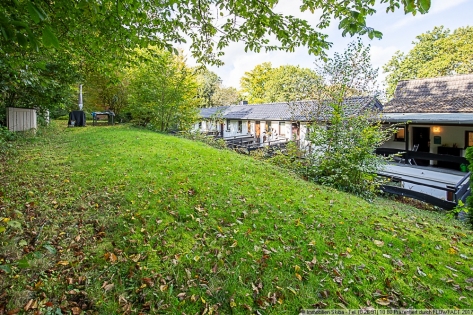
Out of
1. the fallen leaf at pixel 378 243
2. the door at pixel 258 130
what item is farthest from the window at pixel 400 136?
the fallen leaf at pixel 378 243

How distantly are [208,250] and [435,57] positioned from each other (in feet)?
119

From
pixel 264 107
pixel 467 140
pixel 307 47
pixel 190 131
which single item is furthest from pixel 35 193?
pixel 264 107

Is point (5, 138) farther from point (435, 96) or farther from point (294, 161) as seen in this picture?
point (435, 96)

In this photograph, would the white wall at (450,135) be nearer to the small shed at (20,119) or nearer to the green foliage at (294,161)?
the green foliage at (294,161)

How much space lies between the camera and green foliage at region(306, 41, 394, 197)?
24.5ft

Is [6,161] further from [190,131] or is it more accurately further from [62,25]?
[190,131]

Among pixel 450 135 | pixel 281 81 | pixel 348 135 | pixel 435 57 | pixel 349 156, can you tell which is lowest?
pixel 349 156

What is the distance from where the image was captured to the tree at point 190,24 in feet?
10.7

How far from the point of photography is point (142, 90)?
54.4ft

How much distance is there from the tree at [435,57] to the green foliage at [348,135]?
758 inches

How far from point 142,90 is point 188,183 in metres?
13.0

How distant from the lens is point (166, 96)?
1639 centimetres

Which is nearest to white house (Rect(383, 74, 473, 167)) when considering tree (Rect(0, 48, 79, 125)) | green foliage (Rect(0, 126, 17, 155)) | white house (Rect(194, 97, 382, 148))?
white house (Rect(194, 97, 382, 148))

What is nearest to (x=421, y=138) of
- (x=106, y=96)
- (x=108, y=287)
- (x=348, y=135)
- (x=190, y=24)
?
(x=348, y=135)
